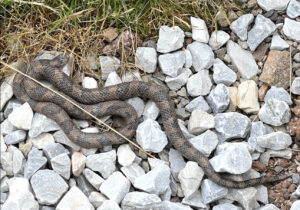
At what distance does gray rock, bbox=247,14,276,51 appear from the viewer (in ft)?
15.9

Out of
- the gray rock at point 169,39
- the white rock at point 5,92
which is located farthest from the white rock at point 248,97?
the white rock at point 5,92

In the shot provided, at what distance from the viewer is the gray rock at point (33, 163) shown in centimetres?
443

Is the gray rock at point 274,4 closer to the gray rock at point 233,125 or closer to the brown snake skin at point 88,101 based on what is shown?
the gray rock at point 233,125

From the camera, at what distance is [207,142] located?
4.52 m

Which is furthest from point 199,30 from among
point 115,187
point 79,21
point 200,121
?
point 115,187

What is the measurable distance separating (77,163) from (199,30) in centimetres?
178

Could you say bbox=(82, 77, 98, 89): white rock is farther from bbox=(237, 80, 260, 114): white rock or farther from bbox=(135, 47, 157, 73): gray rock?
bbox=(237, 80, 260, 114): white rock

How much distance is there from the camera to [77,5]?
4973 millimetres

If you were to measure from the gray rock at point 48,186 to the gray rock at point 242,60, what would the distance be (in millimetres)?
1998

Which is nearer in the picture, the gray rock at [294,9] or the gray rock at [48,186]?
the gray rock at [48,186]

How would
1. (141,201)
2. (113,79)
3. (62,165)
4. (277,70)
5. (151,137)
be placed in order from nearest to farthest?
(141,201)
(62,165)
(151,137)
(277,70)
(113,79)

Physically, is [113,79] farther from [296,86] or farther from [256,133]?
[296,86]

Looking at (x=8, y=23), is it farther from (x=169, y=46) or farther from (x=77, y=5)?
(x=169, y=46)

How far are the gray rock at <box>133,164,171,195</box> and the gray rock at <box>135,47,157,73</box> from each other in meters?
1.03
